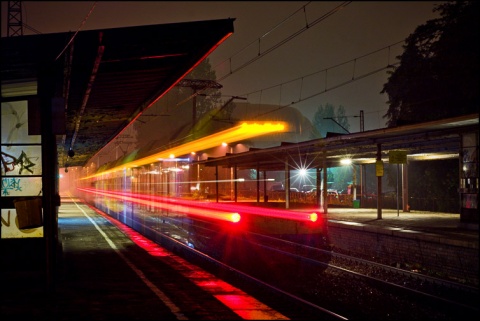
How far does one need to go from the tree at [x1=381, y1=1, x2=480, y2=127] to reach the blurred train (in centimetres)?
743

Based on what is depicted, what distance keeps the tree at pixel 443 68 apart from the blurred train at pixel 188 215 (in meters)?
7.43

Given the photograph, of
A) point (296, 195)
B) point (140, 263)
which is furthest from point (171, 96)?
point (140, 263)

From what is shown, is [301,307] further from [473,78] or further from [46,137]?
[473,78]

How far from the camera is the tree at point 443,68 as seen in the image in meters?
26.4

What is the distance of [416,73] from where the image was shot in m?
31.5

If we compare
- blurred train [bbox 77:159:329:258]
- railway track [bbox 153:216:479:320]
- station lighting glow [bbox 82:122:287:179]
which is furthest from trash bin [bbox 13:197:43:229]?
station lighting glow [bbox 82:122:287:179]

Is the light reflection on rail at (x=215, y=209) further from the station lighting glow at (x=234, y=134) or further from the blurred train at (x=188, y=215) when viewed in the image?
the station lighting glow at (x=234, y=134)

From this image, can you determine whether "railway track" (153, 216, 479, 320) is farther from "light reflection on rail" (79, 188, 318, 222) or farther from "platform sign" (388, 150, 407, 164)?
"platform sign" (388, 150, 407, 164)

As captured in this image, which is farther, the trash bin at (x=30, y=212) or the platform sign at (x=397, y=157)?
the platform sign at (x=397, y=157)

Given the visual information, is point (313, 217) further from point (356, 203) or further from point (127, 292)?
point (356, 203)

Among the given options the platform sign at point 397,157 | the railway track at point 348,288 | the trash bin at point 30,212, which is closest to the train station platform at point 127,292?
the railway track at point 348,288

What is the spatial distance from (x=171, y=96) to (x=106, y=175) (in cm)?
4752

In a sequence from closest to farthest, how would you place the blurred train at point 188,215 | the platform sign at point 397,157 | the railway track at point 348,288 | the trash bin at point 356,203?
the railway track at point 348,288
the platform sign at point 397,157
the blurred train at point 188,215
the trash bin at point 356,203

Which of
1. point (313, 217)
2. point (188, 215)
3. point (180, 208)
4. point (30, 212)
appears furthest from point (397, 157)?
point (30, 212)
